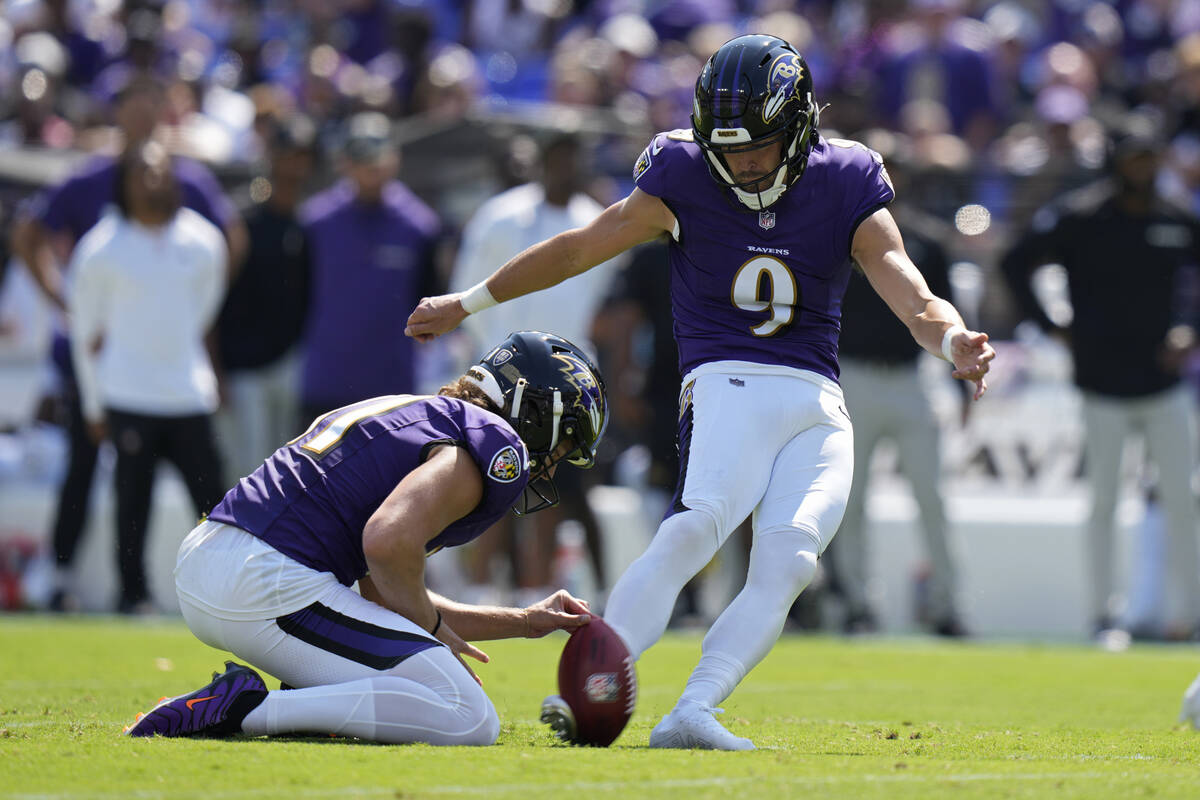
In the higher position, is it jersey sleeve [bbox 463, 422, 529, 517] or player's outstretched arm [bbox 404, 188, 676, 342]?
player's outstretched arm [bbox 404, 188, 676, 342]

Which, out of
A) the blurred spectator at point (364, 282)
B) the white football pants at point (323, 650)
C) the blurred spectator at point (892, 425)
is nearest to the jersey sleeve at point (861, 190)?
the white football pants at point (323, 650)

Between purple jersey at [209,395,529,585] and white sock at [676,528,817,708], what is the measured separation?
0.73 meters

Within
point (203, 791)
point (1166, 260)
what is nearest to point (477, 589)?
point (1166, 260)

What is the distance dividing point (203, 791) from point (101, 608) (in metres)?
8.27

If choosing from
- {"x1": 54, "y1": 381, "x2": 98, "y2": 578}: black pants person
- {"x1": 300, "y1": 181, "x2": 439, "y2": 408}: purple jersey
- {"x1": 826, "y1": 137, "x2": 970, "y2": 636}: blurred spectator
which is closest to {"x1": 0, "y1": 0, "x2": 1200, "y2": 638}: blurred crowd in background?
{"x1": 300, "y1": 181, "x2": 439, "y2": 408}: purple jersey

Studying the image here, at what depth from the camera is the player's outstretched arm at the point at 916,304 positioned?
4703 millimetres

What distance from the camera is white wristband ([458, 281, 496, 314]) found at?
5.46 metres

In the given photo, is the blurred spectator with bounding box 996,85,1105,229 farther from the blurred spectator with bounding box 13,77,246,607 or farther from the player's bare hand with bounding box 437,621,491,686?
the player's bare hand with bounding box 437,621,491,686

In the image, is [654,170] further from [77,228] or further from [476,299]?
[77,228]

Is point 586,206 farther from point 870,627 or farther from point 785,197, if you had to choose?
point 785,197

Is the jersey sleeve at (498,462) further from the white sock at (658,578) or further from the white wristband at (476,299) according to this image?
the white wristband at (476,299)

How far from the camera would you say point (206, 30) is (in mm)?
19109

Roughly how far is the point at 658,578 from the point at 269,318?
6770mm

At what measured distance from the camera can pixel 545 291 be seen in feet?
33.9
